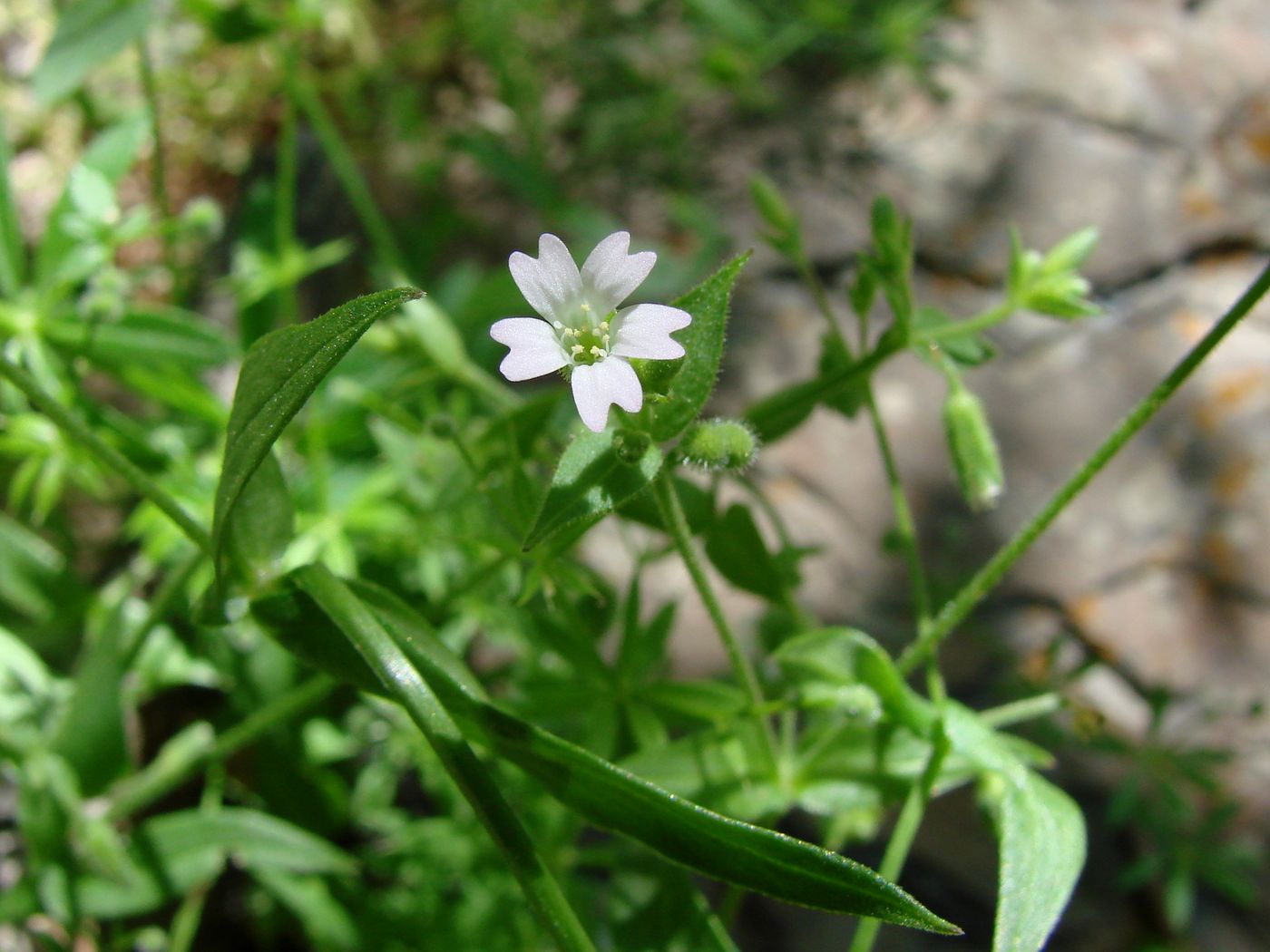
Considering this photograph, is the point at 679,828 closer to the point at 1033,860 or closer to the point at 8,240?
the point at 1033,860

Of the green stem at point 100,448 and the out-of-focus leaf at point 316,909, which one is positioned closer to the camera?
the green stem at point 100,448

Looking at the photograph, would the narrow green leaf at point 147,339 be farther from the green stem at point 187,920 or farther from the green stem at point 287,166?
the green stem at point 187,920

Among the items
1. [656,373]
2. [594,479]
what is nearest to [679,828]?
[594,479]

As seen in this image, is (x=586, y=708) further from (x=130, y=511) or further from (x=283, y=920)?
(x=130, y=511)

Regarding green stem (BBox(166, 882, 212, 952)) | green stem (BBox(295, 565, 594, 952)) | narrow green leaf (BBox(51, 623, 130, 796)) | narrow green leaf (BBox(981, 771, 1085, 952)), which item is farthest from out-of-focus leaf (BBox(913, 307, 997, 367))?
green stem (BBox(166, 882, 212, 952))

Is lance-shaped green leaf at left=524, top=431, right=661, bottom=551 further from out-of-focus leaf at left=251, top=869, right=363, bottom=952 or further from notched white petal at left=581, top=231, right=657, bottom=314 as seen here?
out-of-focus leaf at left=251, top=869, right=363, bottom=952

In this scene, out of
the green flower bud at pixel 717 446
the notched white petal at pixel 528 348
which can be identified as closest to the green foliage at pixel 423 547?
the green flower bud at pixel 717 446
